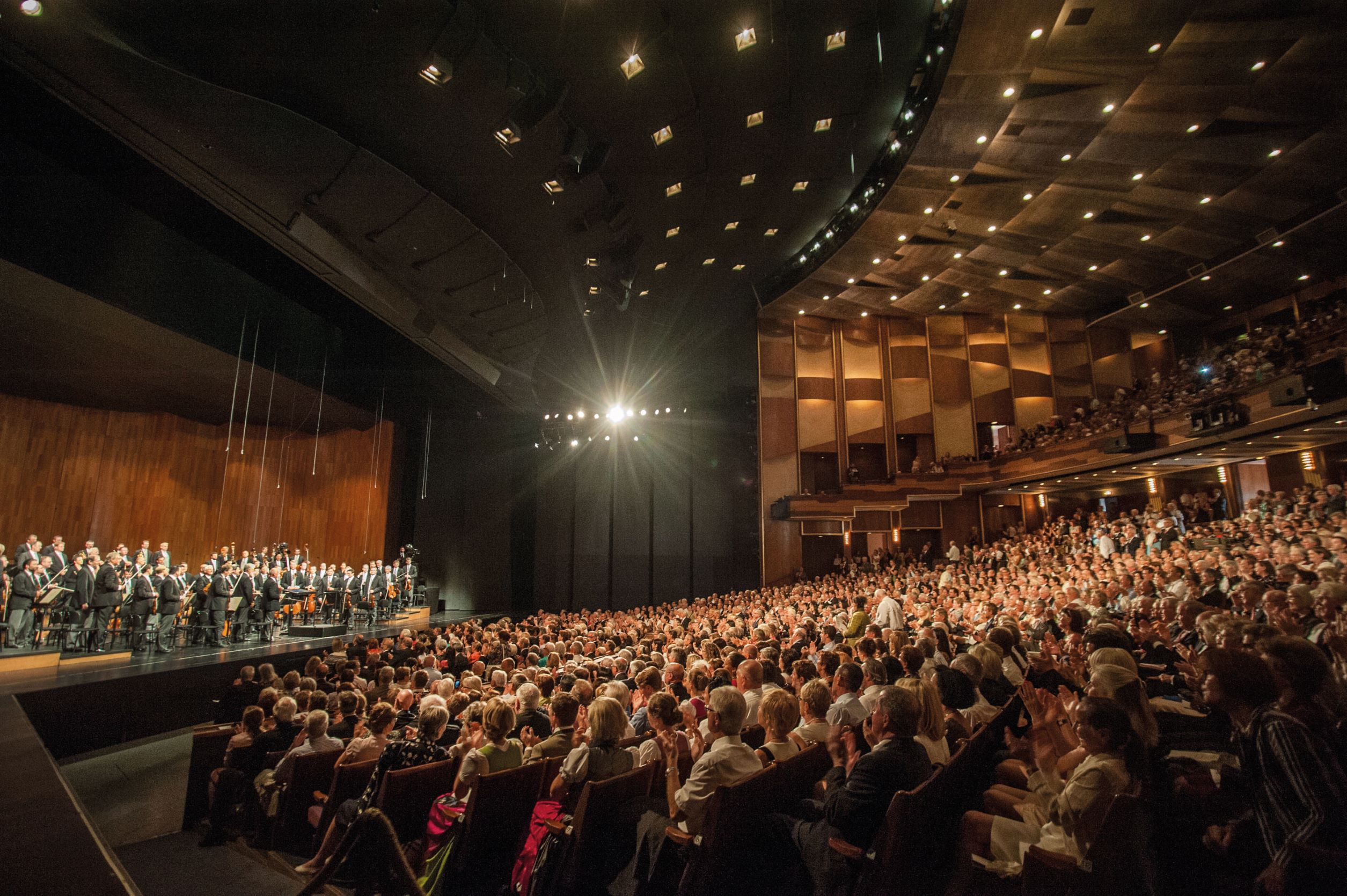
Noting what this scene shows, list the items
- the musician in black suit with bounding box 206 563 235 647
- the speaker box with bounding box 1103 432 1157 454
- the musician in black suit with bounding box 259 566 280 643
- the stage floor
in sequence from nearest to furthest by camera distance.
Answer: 1. the stage floor
2. the musician in black suit with bounding box 206 563 235 647
3. the musician in black suit with bounding box 259 566 280 643
4. the speaker box with bounding box 1103 432 1157 454

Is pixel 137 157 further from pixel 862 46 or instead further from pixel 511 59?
pixel 862 46

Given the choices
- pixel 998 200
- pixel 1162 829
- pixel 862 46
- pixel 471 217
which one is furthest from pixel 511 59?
pixel 998 200

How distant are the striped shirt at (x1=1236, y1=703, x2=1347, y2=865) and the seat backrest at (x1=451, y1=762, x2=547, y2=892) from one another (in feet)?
7.87

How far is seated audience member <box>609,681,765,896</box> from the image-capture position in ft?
7.47

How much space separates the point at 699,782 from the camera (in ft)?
7.75

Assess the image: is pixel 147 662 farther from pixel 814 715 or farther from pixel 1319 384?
pixel 1319 384

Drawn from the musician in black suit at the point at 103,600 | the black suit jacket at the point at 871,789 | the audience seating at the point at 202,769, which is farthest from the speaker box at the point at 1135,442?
the musician in black suit at the point at 103,600

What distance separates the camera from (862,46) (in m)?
7.73

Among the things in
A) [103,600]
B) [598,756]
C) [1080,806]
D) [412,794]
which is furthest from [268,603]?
[1080,806]

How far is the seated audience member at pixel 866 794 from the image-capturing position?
2.07 meters

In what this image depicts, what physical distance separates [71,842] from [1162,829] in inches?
134

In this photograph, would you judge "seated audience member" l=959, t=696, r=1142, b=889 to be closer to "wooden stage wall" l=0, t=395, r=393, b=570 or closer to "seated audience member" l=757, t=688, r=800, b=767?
"seated audience member" l=757, t=688, r=800, b=767

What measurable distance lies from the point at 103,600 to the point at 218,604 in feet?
4.83

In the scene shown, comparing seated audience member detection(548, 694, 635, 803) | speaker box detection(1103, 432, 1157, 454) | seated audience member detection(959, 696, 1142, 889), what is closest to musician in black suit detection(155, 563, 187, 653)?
seated audience member detection(548, 694, 635, 803)
